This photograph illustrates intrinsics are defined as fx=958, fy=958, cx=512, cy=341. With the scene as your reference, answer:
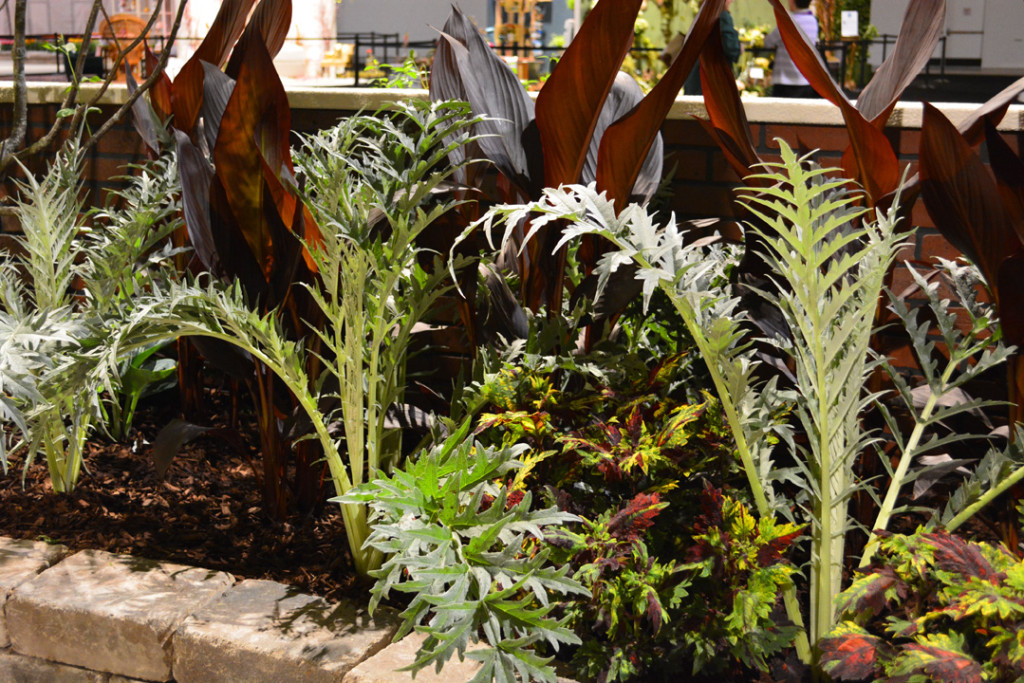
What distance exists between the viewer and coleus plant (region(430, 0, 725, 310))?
205 centimetres

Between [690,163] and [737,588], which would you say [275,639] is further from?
[690,163]

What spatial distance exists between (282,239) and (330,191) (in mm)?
352

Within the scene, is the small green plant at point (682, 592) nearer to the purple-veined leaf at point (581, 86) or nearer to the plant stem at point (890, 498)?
the plant stem at point (890, 498)

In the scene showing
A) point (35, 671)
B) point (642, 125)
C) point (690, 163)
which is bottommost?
point (35, 671)

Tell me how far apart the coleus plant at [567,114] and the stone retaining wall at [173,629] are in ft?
3.00

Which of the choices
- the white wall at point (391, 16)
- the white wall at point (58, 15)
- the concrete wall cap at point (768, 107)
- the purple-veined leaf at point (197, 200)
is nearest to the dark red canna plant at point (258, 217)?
the purple-veined leaf at point (197, 200)

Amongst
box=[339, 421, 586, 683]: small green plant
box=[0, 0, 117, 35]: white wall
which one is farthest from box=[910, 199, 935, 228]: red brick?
box=[0, 0, 117, 35]: white wall

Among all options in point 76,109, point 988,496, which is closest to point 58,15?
point 76,109

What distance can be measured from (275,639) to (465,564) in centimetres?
58

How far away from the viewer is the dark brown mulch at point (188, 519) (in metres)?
2.21

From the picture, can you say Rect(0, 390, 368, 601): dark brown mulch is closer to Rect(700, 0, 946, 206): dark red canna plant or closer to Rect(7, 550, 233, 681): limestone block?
Rect(7, 550, 233, 681): limestone block

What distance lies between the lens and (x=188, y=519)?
239 cm

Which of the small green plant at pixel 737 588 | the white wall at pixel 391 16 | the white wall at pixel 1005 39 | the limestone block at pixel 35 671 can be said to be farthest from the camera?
the white wall at pixel 391 16

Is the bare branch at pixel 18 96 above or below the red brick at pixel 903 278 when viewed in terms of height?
above
